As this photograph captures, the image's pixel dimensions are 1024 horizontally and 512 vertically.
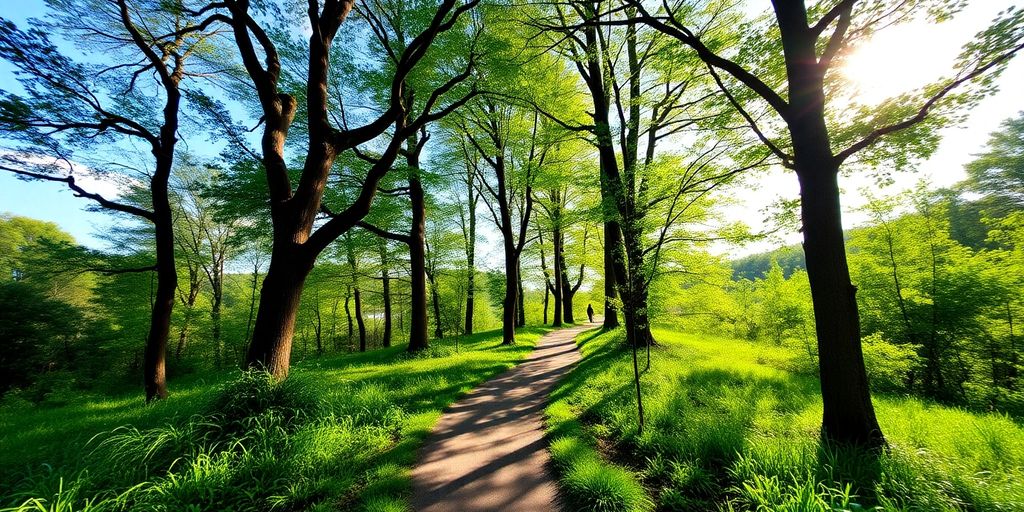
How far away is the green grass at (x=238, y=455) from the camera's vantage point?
2.70m

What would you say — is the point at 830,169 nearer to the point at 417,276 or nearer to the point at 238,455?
the point at 238,455

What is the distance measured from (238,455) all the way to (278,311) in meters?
1.90

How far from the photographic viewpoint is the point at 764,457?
120 inches

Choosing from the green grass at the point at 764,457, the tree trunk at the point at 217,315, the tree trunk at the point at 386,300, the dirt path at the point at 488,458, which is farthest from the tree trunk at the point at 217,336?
the green grass at the point at 764,457

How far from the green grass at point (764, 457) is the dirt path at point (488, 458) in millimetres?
323

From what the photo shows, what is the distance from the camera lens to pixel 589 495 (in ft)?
9.43

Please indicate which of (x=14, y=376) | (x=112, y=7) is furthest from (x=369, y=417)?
(x=14, y=376)

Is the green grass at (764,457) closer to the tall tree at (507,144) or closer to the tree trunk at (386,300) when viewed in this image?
the tall tree at (507,144)

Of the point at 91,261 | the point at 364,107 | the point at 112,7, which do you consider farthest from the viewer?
the point at 91,261

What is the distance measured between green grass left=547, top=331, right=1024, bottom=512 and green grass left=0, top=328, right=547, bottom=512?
2.25m

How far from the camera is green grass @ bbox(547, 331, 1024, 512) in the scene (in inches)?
101

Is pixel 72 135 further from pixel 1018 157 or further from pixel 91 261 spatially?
pixel 1018 157

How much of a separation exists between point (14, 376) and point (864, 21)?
30.6m

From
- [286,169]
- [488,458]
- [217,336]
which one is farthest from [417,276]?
[217,336]
